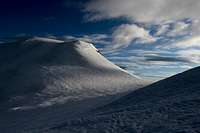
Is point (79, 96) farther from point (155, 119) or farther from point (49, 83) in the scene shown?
point (155, 119)

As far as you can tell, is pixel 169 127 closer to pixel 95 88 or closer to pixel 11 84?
pixel 95 88

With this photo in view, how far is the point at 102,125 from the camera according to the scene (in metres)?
17.3

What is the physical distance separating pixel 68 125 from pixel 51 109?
14.8m

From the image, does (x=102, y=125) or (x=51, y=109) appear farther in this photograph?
(x=51, y=109)

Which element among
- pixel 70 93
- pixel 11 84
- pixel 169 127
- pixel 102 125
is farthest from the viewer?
pixel 11 84

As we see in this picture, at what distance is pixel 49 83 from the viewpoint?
50.7 m

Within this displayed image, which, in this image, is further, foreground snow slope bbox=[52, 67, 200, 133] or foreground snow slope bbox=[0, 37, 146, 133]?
foreground snow slope bbox=[0, 37, 146, 133]

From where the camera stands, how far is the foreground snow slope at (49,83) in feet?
101

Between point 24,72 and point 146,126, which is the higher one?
point 24,72

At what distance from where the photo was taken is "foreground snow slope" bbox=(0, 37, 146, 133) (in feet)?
101

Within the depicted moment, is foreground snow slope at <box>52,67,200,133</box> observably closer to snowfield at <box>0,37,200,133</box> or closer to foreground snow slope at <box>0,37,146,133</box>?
snowfield at <box>0,37,200,133</box>

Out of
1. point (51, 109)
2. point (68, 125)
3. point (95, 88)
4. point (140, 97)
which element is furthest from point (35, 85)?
point (68, 125)

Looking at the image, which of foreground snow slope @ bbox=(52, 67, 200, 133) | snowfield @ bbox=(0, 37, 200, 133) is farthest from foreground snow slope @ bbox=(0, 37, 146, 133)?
foreground snow slope @ bbox=(52, 67, 200, 133)

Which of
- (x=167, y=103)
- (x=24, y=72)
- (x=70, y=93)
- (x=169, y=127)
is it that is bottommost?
(x=169, y=127)
